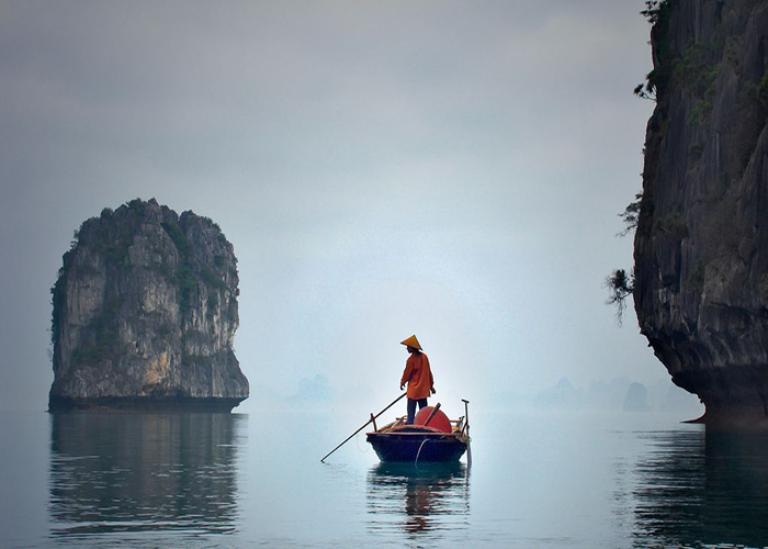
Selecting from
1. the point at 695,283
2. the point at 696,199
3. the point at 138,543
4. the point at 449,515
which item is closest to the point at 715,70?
the point at 696,199

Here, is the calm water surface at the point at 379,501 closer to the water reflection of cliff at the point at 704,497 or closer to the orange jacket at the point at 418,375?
the water reflection of cliff at the point at 704,497

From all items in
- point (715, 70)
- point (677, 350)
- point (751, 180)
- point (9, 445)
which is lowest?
point (9, 445)

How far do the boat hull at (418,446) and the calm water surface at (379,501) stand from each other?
468mm

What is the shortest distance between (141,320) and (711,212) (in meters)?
121

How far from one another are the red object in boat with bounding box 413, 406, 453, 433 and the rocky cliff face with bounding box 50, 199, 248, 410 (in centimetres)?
12528

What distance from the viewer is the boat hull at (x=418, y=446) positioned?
3177 centimetres

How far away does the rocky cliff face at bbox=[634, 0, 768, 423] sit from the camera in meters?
51.4

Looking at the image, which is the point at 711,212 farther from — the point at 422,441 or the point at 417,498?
the point at 417,498

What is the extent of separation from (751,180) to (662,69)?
20.9 metres

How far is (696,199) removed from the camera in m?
57.5

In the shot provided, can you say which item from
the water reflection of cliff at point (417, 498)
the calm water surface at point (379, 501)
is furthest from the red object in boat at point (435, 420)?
the calm water surface at point (379, 501)

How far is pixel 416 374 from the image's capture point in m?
34.6

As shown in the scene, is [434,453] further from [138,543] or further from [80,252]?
[80,252]

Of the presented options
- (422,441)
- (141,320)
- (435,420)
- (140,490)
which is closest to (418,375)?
(435,420)
